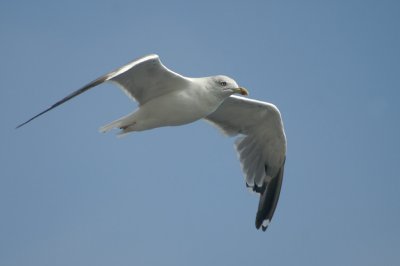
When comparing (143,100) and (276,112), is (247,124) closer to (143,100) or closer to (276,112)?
(276,112)

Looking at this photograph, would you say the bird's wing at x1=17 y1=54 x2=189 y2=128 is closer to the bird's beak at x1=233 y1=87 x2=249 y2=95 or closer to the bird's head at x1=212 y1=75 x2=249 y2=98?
the bird's head at x1=212 y1=75 x2=249 y2=98

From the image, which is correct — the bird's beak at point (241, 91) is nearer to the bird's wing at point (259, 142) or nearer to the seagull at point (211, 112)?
the seagull at point (211, 112)

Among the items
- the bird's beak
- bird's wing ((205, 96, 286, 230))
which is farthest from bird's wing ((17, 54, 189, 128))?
bird's wing ((205, 96, 286, 230))

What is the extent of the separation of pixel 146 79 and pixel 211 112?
81cm

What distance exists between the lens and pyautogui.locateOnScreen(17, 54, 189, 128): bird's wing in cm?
684

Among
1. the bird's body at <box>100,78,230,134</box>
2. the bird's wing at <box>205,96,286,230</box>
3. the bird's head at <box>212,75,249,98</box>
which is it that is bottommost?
the bird's wing at <box>205,96,286,230</box>

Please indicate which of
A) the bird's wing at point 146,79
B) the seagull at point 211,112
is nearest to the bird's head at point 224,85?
the seagull at point 211,112

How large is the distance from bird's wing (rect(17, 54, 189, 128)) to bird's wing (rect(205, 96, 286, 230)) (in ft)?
4.54

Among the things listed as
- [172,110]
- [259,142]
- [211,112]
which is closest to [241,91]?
[211,112]

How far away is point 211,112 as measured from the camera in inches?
291

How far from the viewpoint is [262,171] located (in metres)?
9.16

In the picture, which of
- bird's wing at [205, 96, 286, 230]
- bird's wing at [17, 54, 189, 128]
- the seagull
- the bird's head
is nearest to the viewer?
bird's wing at [17, 54, 189, 128]

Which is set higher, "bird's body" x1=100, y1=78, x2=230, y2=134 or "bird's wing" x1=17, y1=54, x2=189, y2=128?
"bird's wing" x1=17, y1=54, x2=189, y2=128

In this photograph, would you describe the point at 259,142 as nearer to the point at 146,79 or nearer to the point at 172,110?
the point at 172,110
